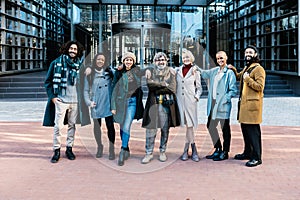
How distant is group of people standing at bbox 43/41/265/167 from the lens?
17.2 feet

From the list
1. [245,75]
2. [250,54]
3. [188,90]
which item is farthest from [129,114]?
[250,54]

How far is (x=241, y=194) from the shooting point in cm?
403

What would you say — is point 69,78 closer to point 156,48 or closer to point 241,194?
point 241,194

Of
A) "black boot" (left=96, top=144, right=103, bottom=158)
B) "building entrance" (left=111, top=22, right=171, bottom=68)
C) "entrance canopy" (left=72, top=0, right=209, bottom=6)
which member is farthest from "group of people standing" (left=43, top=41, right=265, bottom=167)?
"entrance canopy" (left=72, top=0, right=209, bottom=6)

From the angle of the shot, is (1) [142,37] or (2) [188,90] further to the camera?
(1) [142,37]

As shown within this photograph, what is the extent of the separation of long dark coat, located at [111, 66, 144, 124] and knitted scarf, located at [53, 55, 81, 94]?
61 centimetres

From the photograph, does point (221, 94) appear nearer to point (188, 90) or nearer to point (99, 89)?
point (188, 90)

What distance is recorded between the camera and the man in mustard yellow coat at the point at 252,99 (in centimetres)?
504

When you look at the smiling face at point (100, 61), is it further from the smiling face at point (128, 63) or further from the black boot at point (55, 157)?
Answer: the black boot at point (55, 157)

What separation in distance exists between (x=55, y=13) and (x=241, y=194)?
22231 millimetres

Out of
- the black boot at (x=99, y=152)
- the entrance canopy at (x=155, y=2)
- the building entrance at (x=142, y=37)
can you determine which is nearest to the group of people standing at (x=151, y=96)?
the black boot at (x=99, y=152)

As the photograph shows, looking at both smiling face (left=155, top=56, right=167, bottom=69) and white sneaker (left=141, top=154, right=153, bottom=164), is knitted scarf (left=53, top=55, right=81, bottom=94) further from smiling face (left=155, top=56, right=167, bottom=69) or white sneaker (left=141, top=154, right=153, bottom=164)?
white sneaker (left=141, top=154, right=153, bottom=164)

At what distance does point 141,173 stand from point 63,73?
5.88 ft

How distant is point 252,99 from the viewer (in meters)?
5.15
